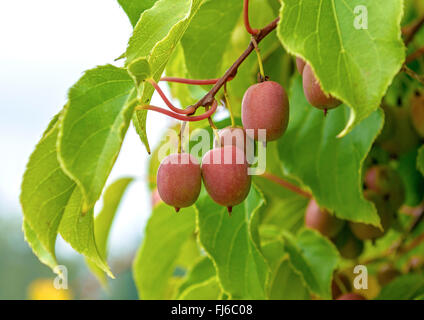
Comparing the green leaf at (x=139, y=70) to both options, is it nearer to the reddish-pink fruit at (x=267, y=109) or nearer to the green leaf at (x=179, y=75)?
the reddish-pink fruit at (x=267, y=109)

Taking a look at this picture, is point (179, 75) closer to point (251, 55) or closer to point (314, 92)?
point (251, 55)

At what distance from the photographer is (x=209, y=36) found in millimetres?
827

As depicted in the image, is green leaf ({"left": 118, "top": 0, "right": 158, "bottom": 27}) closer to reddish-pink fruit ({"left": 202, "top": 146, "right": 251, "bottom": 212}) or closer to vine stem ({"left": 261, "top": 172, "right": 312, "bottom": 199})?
reddish-pink fruit ({"left": 202, "top": 146, "right": 251, "bottom": 212})

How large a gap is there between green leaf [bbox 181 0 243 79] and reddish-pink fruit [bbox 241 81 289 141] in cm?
23

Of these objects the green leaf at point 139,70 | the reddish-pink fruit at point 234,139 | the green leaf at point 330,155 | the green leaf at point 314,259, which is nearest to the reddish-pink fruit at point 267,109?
the reddish-pink fruit at point 234,139

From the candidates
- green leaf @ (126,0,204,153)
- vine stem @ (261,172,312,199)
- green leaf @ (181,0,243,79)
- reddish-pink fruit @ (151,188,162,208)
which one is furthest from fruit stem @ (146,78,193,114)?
reddish-pink fruit @ (151,188,162,208)

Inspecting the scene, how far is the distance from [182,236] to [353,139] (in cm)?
37

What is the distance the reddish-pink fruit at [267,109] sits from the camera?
581 millimetres

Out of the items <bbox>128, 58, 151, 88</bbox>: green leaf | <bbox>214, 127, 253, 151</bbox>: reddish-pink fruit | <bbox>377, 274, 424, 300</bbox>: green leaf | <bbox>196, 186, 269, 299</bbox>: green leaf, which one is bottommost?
<bbox>377, 274, 424, 300</bbox>: green leaf

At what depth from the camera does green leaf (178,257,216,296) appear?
955mm

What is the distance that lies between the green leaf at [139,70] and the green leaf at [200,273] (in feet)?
1.64

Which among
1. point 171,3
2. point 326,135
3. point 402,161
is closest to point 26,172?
point 171,3

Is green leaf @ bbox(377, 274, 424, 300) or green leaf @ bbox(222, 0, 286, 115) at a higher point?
green leaf @ bbox(222, 0, 286, 115)

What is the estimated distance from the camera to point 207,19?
81cm
